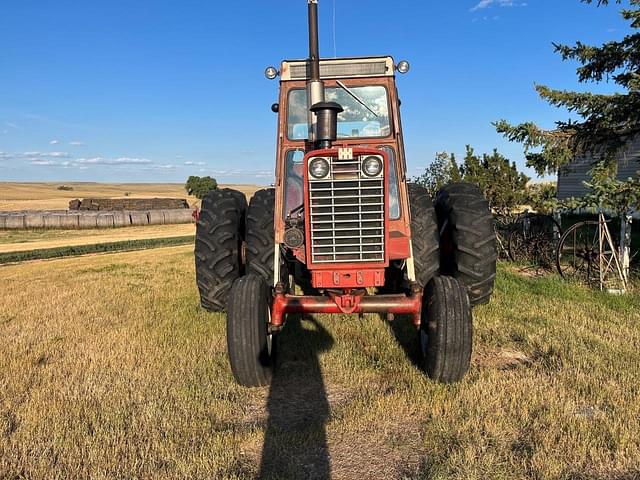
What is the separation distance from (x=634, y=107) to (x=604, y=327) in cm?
394

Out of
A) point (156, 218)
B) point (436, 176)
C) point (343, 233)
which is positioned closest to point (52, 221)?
point (156, 218)

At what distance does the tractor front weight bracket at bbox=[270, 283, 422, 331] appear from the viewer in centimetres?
394

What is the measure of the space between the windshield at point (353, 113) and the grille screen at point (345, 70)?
13 cm

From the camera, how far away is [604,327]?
202 inches

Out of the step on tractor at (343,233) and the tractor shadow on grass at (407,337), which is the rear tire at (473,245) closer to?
the step on tractor at (343,233)

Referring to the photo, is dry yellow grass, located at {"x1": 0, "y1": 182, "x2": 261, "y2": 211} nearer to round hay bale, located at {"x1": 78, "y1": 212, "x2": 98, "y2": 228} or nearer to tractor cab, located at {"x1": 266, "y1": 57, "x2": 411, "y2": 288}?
round hay bale, located at {"x1": 78, "y1": 212, "x2": 98, "y2": 228}

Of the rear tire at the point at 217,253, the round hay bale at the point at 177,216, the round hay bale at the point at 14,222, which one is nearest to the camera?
the rear tire at the point at 217,253

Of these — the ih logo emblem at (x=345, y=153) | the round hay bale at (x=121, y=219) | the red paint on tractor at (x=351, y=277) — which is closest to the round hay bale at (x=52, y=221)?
the round hay bale at (x=121, y=219)

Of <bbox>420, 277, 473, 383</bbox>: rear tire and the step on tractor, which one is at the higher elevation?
the step on tractor

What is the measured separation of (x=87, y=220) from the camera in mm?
24250

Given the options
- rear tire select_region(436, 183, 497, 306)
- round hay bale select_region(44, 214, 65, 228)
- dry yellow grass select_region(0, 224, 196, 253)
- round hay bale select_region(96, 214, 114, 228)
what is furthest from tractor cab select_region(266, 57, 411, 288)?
round hay bale select_region(44, 214, 65, 228)

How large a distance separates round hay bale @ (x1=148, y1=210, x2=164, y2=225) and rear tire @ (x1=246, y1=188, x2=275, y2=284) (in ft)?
75.2

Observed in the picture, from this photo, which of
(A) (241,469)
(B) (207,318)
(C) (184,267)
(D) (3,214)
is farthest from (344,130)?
(D) (3,214)

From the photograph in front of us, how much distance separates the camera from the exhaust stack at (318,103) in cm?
371
